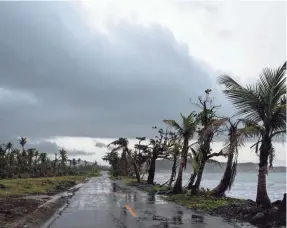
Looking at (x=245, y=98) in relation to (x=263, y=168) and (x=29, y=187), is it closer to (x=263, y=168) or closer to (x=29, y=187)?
(x=263, y=168)

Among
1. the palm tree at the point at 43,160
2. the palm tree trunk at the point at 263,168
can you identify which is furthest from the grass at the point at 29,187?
the palm tree at the point at 43,160

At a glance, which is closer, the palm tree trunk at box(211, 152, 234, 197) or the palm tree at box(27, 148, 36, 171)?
the palm tree trunk at box(211, 152, 234, 197)

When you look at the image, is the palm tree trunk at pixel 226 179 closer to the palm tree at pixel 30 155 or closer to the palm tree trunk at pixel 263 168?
the palm tree trunk at pixel 263 168

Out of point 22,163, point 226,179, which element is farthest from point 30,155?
point 226,179

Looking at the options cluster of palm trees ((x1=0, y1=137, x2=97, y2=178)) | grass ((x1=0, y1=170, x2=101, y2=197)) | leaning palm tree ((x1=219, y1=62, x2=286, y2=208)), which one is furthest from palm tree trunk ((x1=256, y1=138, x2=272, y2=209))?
cluster of palm trees ((x1=0, y1=137, x2=97, y2=178))

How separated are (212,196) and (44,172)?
301 feet

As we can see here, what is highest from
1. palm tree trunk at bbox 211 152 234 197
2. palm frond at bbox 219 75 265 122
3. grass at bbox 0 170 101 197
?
palm frond at bbox 219 75 265 122

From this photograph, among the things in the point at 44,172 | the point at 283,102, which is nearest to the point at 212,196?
the point at 283,102

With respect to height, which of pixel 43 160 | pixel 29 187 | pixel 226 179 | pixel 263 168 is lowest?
pixel 29 187

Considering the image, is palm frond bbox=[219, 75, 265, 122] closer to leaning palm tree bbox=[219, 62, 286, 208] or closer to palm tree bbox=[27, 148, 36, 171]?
leaning palm tree bbox=[219, 62, 286, 208]

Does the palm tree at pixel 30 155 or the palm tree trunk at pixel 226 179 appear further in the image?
the palm tree at pixel 30 155

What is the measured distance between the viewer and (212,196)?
21.4m

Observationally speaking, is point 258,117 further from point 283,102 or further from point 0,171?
point 0,171

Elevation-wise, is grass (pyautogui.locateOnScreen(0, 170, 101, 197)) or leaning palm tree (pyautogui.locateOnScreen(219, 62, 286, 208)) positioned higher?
leaning palm tree (pyautogui.locateOnScreen(219, 62, 286, 208))
